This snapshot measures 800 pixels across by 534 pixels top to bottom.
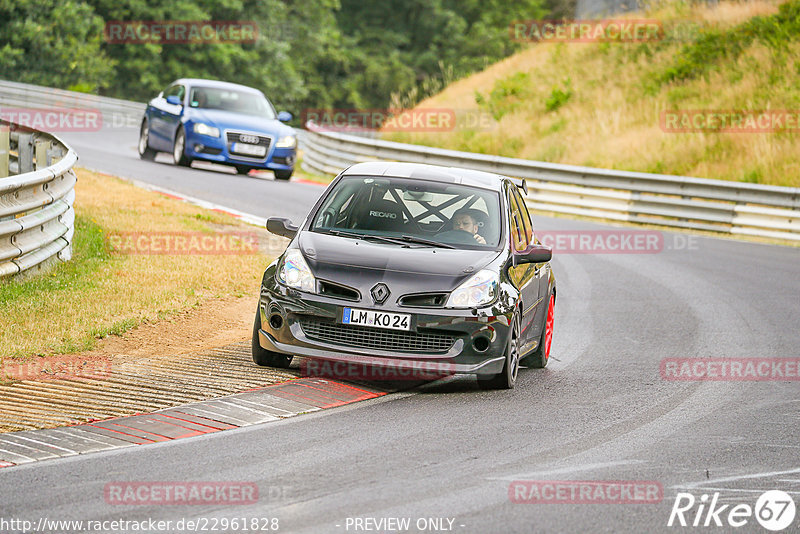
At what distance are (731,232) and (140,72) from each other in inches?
1375

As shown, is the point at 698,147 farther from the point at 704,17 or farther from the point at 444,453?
the point at 444,453

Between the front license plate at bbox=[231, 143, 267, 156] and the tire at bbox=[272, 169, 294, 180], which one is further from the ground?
the front license plate at bbox=[231, 143, 267, 156]

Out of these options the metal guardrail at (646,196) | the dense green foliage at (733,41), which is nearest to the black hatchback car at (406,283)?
the metal guardrail at (646,196)

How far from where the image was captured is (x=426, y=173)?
981 cm

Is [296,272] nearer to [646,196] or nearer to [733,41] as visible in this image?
[646,196]

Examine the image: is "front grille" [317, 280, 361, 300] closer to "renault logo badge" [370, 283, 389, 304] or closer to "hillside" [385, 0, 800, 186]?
"renault logo badge" [370, 283, 389, 304]

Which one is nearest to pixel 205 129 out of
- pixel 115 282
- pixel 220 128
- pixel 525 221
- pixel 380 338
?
pixel 220 128

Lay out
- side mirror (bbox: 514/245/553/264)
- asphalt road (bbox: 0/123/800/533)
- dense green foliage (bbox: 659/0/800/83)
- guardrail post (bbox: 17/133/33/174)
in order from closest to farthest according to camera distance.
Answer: asphalt road (bbox: 0/123/800/533)
side mirror (bbox: 514/245/553/264)
guardrail post (bbox: 17/133/33/174)
dense green foliage (bbox: 659/0/800/83)

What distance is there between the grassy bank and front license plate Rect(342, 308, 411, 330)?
2.38 meters

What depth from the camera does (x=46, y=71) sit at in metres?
47.2

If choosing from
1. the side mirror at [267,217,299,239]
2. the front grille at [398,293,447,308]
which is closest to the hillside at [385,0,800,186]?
the side mirror at [267,217,299,239]

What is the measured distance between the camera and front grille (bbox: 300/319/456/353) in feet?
27.0

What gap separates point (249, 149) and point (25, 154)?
389 inches

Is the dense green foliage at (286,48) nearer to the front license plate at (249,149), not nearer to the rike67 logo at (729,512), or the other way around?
the front license plate at (249,149)
